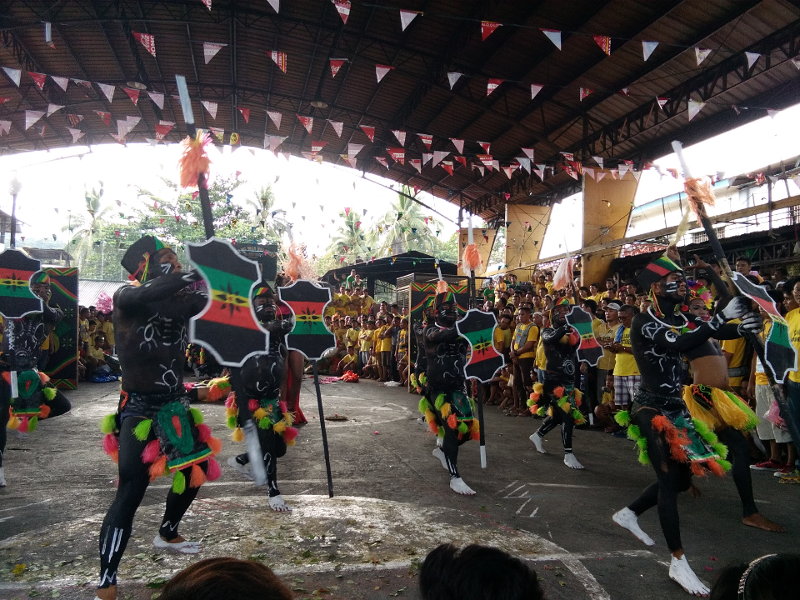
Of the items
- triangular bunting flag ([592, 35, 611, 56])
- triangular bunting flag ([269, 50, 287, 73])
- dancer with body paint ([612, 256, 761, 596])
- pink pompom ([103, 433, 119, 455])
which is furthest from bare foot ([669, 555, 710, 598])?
triangular bunting flag ([269, 50, 287, 73])

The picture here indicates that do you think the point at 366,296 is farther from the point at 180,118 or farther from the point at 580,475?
the point at 580,475

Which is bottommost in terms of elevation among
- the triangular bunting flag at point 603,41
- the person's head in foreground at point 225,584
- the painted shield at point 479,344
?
the person's head in foreground at point 225,584

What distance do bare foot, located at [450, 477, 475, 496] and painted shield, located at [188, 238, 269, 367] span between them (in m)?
3.12

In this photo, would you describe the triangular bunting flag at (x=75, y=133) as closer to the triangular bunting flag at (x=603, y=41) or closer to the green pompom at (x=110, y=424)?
the triangular bunting flag at (x=603, y=41)

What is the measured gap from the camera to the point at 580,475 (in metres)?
6.02

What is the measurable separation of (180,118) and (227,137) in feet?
5.34

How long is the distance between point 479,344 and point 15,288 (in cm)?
486

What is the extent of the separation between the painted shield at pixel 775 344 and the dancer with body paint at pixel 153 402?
3.28m

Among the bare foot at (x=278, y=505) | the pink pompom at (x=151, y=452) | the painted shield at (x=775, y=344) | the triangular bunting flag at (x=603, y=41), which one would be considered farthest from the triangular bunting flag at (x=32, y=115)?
the painted shield at (x=775, y=344)

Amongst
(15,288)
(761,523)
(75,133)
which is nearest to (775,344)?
(761,523)

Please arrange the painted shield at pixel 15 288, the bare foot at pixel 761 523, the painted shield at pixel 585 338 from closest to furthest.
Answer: the bare foot at pixel 761 523 < the painted shield at pixel 15 288 < the painted shield at pixel 585 338

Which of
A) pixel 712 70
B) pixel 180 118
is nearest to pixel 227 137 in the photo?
pixel 180 118

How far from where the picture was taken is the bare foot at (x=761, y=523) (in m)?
4.21

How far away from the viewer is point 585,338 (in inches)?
282
